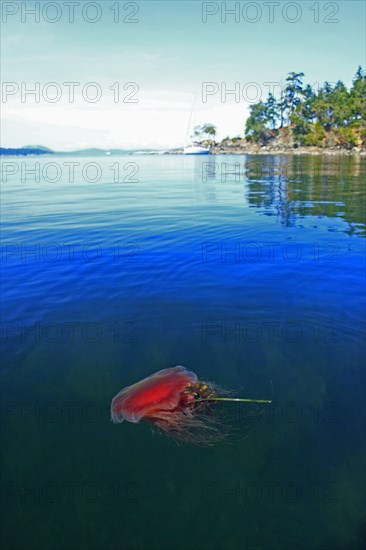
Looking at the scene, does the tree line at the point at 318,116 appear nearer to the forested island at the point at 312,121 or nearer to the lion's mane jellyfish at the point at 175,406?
the forested island at the point at 312,121

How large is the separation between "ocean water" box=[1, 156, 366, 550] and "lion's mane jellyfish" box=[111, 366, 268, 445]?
21 centimetres

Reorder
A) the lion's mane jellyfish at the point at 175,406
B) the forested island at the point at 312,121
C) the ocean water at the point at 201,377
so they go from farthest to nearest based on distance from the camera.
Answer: the forested island at the point at 312,121
the lion's mane jellyfish at the point at 175,406
the ocean water at the point at 201,377

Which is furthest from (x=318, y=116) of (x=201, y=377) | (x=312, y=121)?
(x=201, y=377)

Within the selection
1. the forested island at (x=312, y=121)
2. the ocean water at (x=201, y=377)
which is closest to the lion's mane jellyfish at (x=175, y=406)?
the ocean water at (x=201, y=377)

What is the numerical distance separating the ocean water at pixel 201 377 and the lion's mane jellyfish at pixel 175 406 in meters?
0.21

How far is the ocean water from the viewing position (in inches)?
165

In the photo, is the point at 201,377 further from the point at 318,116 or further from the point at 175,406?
the point at 318,116

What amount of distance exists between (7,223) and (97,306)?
14043mm

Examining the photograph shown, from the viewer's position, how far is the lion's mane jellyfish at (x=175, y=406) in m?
5.28

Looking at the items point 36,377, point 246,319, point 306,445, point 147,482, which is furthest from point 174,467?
point 246,319

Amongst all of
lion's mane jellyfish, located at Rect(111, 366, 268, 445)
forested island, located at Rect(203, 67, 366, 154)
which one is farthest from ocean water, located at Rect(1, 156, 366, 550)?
forested island, located at Rect(203, 67, 366, 154)

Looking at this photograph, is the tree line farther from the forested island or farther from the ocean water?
the ocean water

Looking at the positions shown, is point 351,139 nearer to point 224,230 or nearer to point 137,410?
point 224,230

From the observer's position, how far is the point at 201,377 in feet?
21.0
